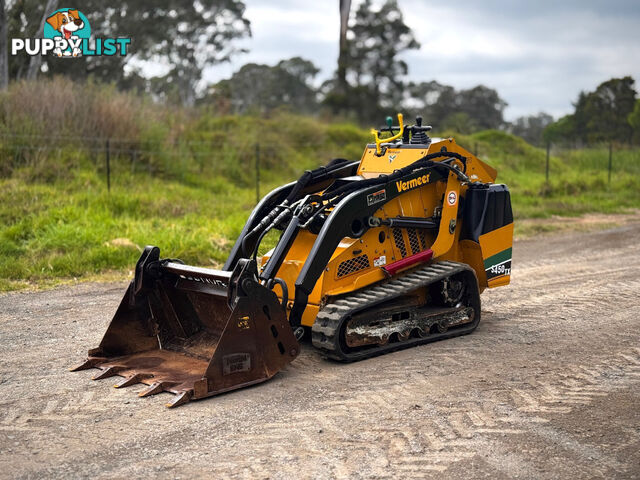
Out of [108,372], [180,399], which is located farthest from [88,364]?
[180,399]

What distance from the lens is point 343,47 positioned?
3138 cm

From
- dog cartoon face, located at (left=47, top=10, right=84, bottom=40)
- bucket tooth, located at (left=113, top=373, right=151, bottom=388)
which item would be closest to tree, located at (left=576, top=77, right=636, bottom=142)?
dog cartoon face, located at (left=47, top=10, right=84, bottom=40)

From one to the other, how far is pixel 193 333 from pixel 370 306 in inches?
60.5

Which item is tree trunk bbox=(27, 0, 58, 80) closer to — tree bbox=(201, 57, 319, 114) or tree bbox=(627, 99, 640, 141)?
tree bbox=(201, 57, 319, 114)

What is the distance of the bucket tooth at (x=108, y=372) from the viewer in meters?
5.82

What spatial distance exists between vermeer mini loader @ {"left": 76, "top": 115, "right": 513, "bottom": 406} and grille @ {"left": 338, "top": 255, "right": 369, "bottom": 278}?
0.05 feet

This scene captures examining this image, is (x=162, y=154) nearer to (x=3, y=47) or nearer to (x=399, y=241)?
(x=3, y=47)

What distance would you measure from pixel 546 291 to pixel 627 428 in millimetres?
4408

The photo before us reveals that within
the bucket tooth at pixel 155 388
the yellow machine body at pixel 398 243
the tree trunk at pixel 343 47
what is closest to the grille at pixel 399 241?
the yellow machine body at pixel 398 243

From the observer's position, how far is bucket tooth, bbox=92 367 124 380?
582 cm

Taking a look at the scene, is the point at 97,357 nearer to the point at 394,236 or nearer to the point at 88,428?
the point at 88,428

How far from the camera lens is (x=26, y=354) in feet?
21.5

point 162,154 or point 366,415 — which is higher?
point 162,154

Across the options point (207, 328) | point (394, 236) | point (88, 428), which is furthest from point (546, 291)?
point (88, 428)
